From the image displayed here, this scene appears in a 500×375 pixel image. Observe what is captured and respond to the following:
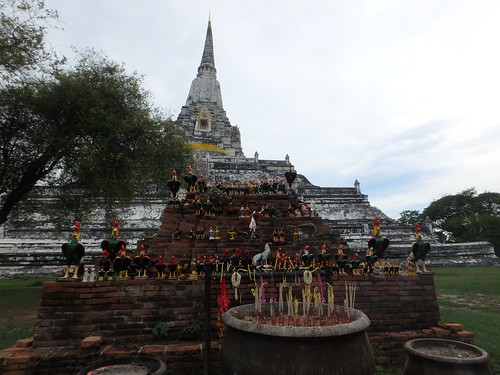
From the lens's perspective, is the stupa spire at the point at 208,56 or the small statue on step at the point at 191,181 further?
the stupa spire at the point at 208,56

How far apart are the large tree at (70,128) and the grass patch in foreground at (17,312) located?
3.00 meters

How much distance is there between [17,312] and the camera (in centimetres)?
891

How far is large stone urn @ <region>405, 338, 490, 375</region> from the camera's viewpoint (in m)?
3.79

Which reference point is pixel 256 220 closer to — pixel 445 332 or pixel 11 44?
pixel 445 332

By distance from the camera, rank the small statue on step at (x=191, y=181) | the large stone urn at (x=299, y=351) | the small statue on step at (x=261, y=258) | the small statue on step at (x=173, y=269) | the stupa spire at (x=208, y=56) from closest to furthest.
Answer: the large stone urn at (x=299, y=351), the small statue on step at (x=173, y=269), the small statue on step at (x=261, y=258), the small statue on step at (x=191, y=181), the stupa spire at (x=208, y=56)

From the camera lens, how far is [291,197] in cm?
1012

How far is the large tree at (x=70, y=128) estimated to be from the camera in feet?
34.3

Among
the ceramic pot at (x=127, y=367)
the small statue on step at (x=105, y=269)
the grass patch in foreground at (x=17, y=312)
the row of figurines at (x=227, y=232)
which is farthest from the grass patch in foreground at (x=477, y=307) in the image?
the grass patch in foreground at (x=17, y=312)

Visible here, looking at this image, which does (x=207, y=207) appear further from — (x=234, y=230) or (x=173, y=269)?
(x=173, y=269)

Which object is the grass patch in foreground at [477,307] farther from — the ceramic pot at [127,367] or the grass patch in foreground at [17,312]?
the grass patch in foreground at [17,312]

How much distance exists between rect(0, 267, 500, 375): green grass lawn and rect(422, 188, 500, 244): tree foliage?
2410cm

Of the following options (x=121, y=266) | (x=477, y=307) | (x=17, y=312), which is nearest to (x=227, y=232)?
(x=121, y=266)

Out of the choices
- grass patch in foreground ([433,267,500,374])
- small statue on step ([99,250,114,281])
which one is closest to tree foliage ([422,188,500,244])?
grass patch in foreground ([433,267,500,374])

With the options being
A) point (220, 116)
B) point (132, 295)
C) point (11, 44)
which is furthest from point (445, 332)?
point (220, 116)
